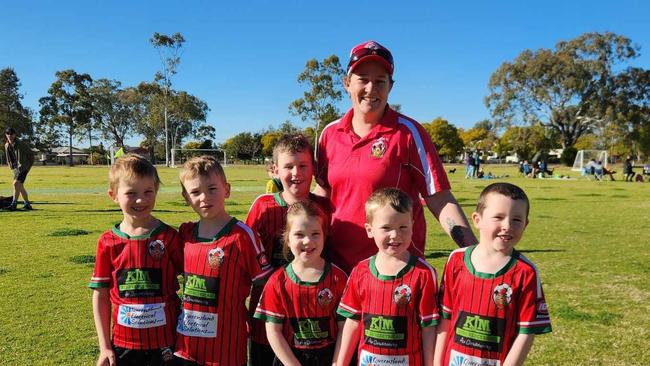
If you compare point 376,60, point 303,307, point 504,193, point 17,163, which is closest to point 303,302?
point 303,307

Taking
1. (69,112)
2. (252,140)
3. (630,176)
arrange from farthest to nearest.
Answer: (252,140) < (69,112) < (630,176)

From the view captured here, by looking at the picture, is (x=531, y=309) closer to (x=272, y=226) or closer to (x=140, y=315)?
(x=272, y=226)

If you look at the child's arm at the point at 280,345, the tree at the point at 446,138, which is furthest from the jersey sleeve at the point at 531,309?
the tree at the point at 446,138

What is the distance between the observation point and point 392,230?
257 cm

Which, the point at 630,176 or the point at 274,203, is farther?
the point at 630,176

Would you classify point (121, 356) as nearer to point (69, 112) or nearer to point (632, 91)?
point (632, 91)

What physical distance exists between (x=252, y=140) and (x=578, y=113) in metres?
52.8

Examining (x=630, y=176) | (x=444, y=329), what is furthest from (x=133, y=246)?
(x=630, y=176)

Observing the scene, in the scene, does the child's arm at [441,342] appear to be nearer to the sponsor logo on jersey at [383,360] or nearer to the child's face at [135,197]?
the sponsor logo on jersey at [383,360]

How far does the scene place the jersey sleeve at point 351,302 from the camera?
2.61 metres

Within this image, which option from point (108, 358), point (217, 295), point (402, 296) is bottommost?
point (108, 358)

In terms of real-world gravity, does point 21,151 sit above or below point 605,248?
above

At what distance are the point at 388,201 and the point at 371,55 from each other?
0.87 metres

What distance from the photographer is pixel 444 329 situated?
250 centimetres
